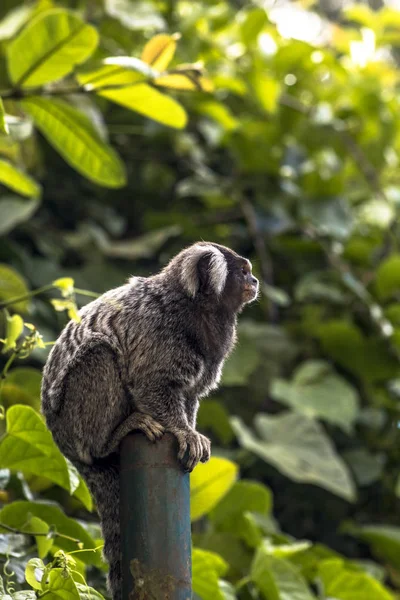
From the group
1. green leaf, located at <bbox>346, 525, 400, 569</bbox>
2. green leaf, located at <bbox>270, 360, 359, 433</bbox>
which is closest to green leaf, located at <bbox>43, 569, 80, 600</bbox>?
green leaf, located at <bbox>270, 360, 359, 433</bbox>

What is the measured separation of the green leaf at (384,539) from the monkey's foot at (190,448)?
2.43 metres

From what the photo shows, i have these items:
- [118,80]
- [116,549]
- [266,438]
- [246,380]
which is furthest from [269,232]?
[116,549]

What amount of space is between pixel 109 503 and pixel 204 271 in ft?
1.86

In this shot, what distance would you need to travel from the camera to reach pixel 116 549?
201 cm

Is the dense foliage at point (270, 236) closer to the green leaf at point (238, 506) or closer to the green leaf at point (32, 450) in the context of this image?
the green leaf at point (238, 506)

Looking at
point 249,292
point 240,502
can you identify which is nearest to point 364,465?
point 240,502

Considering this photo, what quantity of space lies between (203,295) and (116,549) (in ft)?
2.00

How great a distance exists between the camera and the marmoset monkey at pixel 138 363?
80.7 inches

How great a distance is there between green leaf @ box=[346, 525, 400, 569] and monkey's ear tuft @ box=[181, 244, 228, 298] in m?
2.36

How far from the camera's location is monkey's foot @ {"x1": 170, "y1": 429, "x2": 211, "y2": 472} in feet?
6.08

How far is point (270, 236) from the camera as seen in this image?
16.5 feet

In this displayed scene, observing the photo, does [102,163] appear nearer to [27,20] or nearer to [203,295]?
[27,20]

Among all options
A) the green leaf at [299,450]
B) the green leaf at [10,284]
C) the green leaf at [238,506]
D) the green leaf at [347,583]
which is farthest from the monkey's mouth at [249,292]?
the green leaf at [299,450]

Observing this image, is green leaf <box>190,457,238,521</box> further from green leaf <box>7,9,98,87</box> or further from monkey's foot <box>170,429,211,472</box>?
green leaf <box>7,9,98,87</box>
